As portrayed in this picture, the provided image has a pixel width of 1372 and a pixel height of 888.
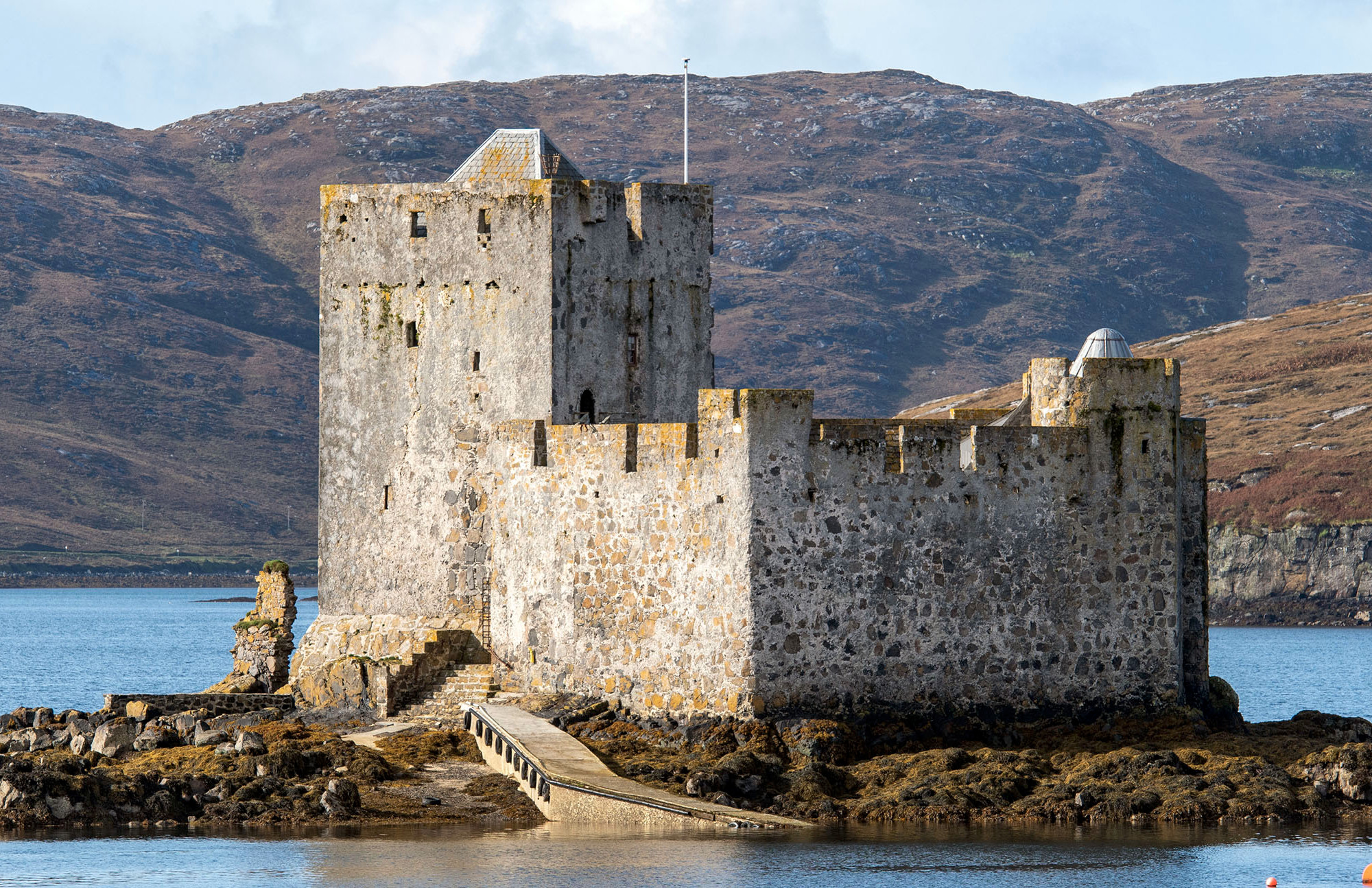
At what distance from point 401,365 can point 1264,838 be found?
17825 millimetres

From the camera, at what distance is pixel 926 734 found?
3275cm

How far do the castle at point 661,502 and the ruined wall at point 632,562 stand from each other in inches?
1.9

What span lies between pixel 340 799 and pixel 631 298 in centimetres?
1114

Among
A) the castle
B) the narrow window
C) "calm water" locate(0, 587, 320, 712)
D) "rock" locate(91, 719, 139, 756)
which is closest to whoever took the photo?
the castle

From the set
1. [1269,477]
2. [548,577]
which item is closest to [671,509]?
[548,577]

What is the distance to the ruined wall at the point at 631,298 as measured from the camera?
1471 inches

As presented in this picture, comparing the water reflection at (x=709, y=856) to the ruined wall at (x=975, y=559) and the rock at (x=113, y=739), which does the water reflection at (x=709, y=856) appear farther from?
the rock at (x=113, y=739)

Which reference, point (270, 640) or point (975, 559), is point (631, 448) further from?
point (270, 640)

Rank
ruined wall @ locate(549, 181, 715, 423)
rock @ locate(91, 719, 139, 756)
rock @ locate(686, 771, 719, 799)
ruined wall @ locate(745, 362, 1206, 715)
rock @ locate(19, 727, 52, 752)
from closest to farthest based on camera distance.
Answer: rock @ locate(686, 771, 719, 799), ruined wall @ locate(745, 362, 1206, 715), rock @ locate(91, 719, 139, 756), ruined wall @ locate(549, 181, 715, 423), rock @ locate(19, 727, 52, 752)

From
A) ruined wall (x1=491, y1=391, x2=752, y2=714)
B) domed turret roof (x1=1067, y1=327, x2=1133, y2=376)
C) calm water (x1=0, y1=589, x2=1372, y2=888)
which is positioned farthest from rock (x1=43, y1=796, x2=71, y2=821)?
domed turret roof (x1=1067, y1=327, x2=1133, y2=376)

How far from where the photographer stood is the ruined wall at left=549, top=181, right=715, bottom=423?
3738 centimetres

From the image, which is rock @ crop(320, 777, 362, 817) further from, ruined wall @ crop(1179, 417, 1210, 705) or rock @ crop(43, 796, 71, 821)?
ruined wall @ crop(1179, 417, 1210, 705)

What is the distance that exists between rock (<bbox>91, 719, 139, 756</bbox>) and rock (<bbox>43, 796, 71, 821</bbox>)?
480 cm

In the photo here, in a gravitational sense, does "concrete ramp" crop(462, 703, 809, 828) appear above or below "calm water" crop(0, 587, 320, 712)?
above
